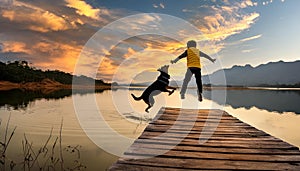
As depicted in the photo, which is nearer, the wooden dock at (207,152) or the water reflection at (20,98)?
the wooden dock at (207,152)

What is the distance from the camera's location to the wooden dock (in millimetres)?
4195

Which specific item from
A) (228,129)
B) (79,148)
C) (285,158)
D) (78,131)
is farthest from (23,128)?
(285,158)

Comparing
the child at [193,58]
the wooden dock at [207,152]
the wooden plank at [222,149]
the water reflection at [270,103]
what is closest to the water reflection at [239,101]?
the water reflection at [270,103]

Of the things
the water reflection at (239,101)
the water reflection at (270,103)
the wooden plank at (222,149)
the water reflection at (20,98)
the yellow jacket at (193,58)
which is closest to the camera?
the wooden plank at (222,149)

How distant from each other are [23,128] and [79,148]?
5.80 meters

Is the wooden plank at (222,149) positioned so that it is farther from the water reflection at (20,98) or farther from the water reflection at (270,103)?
the water reflection at (270,103)

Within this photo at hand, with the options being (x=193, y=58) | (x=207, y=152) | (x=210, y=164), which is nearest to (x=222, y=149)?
(x=207, y=152)

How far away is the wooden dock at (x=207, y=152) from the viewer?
4.20 meters

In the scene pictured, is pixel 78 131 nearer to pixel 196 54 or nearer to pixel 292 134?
pixel 196 54

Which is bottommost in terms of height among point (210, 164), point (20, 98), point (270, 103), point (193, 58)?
point (210, 164)

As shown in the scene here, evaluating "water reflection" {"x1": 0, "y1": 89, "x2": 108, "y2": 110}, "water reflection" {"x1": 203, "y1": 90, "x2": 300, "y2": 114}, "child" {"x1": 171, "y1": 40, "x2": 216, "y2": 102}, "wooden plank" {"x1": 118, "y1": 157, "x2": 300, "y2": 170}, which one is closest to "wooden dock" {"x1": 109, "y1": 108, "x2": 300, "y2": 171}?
"wooden plank" {"x1": 118, "y1": 157, "x2": 300, "y2": 170}

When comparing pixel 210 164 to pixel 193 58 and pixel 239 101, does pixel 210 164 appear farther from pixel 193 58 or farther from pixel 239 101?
pixel 239 101

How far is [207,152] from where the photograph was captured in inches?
199

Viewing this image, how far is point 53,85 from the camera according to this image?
101500mm
